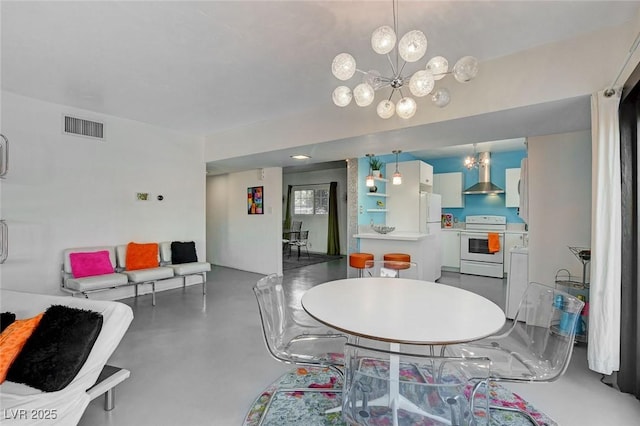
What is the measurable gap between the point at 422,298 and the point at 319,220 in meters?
7.82

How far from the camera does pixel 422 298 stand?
1983 mm

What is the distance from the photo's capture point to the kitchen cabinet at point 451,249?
660cm

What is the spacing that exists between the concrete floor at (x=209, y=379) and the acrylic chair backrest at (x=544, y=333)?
0.45 m

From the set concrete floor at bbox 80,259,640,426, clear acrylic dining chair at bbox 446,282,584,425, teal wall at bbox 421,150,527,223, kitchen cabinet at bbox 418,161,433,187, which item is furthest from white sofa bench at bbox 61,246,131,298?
teal wall at bbox 421,150,527,223

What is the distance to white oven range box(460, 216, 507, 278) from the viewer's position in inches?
234

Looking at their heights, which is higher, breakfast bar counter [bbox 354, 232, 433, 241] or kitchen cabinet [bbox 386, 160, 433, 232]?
kitchen cabinet [bbox 386, 160, 433, 232]

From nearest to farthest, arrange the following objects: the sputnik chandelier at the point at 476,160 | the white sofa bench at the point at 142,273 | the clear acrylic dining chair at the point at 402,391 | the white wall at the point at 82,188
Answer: the clear acrylic dining chair at the point at 402,391
the white wall at the point at 82,188
the white sofa bench at the point at 142,273
the sputnik chandelier at the point at 476,160

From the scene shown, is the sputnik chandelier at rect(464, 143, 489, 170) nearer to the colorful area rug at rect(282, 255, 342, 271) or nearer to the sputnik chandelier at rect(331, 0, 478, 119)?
the colorful area rug at rect(282, 255, 342, 271)

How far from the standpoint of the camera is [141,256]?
4.57 metres

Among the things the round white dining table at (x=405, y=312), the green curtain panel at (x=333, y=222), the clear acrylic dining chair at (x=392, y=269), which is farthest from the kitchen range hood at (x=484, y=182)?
the round white dining table at (x=405, y=312)

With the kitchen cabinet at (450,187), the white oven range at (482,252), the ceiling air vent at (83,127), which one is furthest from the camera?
the kitchen cabinet at (450,187)

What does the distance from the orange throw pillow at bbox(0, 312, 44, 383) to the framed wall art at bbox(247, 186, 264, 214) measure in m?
4.76

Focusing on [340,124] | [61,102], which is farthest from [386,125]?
[61,102]

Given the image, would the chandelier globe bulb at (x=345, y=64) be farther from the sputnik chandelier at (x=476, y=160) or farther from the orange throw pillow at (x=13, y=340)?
the sputnik chandelier at (x=476, y=160)
